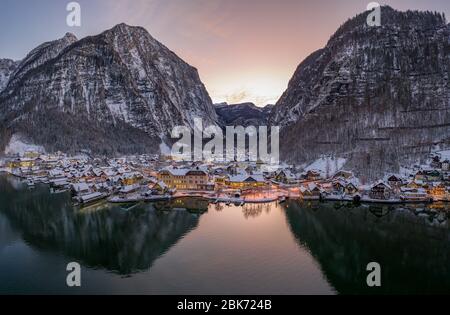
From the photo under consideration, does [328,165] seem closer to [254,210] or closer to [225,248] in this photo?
[254,210]

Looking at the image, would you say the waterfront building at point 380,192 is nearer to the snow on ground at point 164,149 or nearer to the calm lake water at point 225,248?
the calm lake water at point 225,248

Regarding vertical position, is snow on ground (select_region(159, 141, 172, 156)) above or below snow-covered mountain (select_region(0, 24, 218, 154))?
below

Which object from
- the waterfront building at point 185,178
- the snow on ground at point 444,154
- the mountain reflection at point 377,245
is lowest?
the mountain reflection at point 377,245

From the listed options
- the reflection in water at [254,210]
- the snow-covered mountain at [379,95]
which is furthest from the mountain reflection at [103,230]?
the snow-covered mountain at [379,95]

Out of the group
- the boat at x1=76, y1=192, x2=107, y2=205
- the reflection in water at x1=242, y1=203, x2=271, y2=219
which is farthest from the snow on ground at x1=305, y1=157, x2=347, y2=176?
the boat at x1=76, y1=192, x2=107, y2=205

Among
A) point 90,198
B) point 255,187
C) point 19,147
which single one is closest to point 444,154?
point 255,187

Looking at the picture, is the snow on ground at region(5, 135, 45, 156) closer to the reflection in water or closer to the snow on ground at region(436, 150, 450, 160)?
the reflection in water
